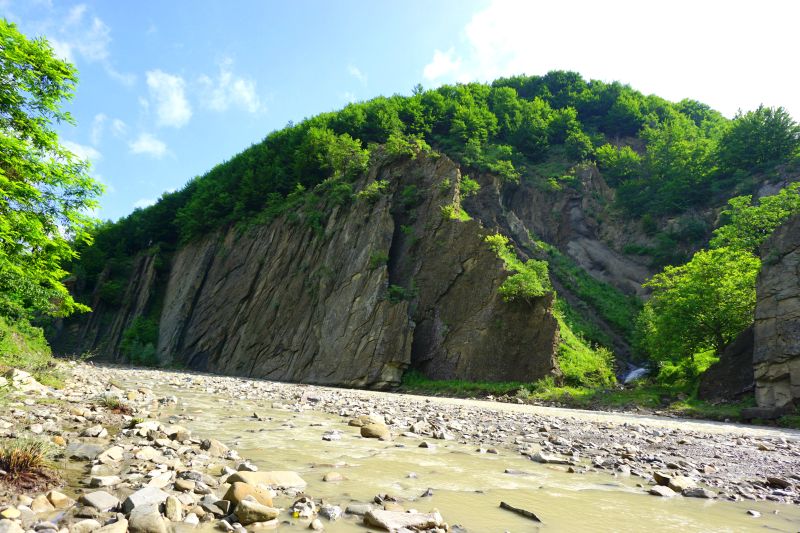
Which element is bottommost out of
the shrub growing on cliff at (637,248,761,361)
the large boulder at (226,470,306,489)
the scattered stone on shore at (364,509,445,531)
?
the large boulder at (226,470,306,489)

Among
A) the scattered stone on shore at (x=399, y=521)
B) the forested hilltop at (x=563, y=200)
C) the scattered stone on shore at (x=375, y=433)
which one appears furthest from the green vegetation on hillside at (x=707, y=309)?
the scattered stone on shore at (x=399, y=521)

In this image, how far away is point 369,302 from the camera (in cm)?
3556

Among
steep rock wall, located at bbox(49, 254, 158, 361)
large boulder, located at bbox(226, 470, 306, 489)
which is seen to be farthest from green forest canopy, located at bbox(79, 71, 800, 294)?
large boulder, located at bbox(226, 470, 306, 489)

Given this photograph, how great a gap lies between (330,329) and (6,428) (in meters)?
30.2

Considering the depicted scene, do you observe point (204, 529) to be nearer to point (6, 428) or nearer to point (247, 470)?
point (247, 470)

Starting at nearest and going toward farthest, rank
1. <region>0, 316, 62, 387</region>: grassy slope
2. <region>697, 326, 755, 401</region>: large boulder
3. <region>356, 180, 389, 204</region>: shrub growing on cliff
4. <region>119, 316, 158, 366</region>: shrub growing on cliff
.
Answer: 1. <region>0, 316, 62, 387</region>: grassy slope
2. <region>697, 326, 755, 401</region>: large boulder
3. <region>356, 180, 389, 204</region>: shrub growing on cliff
4. <region>119, 316, 158, 366</region>: shrub growing on cliff

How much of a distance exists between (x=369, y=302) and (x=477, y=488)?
95.4 ft

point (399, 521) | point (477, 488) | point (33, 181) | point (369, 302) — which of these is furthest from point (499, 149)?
point (399, 521)

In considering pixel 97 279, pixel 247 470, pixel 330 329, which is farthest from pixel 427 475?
pixel 97 279

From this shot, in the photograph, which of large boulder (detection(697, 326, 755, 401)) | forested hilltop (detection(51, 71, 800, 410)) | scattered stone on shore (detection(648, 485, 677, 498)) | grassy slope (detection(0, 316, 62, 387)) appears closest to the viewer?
scattered stone on shore (detection(648, 485, 677, 498))

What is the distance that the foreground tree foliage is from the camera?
500 inches

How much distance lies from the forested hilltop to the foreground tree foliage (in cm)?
2355

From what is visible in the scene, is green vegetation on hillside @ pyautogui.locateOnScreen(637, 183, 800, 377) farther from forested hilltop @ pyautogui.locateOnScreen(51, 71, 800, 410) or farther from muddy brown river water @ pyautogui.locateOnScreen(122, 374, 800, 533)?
muddy brown river water @ pyautogui.locateOnScreen(122, 374, 800, 533)

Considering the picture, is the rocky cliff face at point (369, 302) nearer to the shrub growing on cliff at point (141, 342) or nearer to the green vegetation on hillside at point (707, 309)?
the shrub growing on cliff at point (141, 342)
